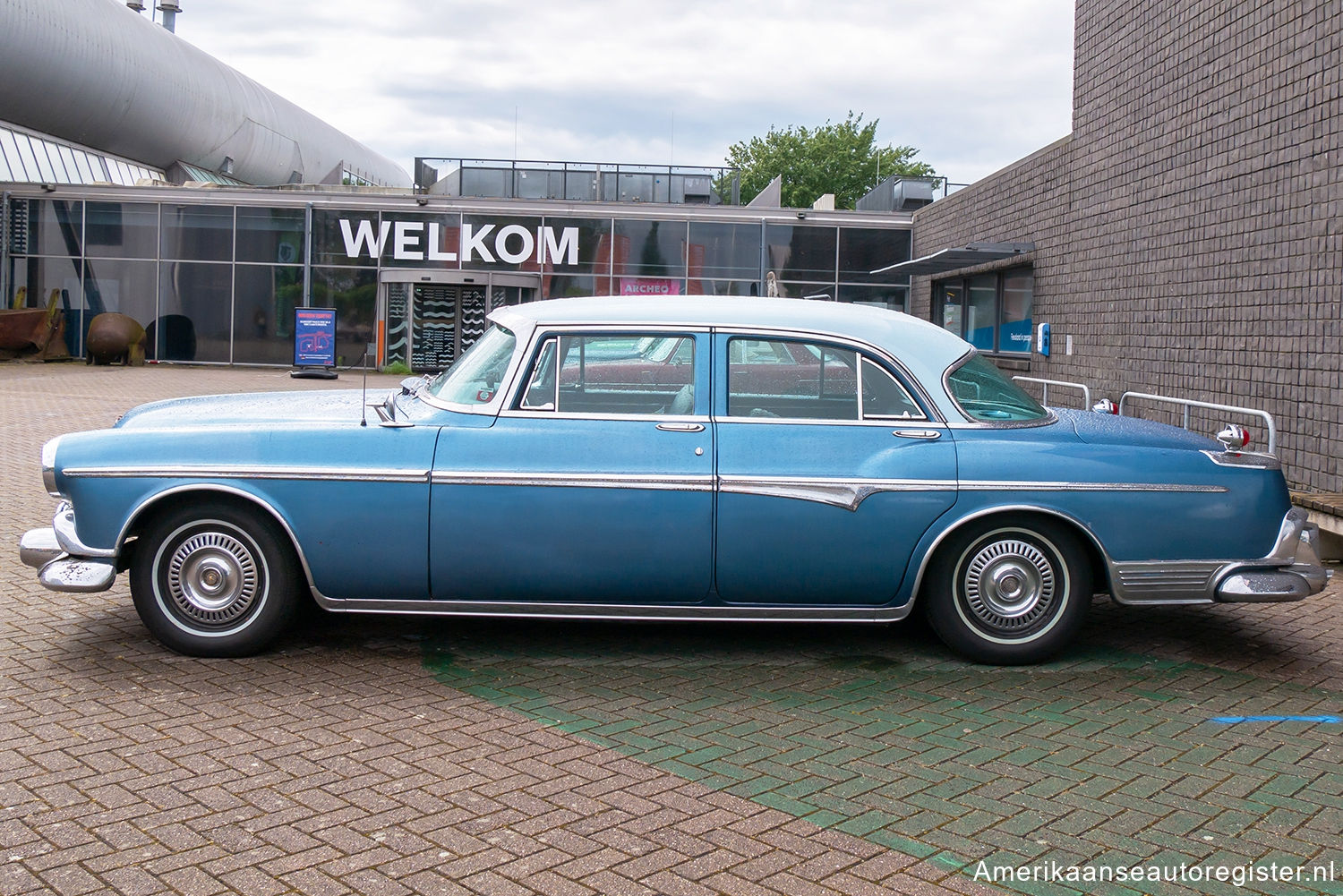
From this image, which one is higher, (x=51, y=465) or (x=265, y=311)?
(x=265, y=311)

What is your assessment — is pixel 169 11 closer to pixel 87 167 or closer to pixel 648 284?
pixel 87 167

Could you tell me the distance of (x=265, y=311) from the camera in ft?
101

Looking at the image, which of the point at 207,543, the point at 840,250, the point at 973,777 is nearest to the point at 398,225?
the point at 840,250

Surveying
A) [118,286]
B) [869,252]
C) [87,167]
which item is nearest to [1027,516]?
[869,252]

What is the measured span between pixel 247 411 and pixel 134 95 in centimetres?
3412

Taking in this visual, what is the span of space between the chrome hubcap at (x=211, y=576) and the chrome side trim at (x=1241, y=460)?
4.16 m

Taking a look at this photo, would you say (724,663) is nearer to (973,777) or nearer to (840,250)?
(973,777)

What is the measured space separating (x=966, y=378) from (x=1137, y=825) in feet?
7.75

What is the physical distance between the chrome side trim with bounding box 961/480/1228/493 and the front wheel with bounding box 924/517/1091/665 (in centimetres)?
15

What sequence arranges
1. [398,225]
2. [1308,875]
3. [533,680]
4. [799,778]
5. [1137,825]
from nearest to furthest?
1. [1308,875]
2. [1137,825]
3. [799,778]
4. [533,680]
5. [398,225]

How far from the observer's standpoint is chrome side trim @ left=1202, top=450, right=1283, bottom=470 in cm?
533

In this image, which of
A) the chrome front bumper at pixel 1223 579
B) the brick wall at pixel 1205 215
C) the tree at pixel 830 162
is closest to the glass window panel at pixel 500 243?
the brick wall at pixel 1205 215

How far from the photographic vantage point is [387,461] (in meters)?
5.19

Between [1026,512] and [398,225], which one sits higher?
[398,225]
